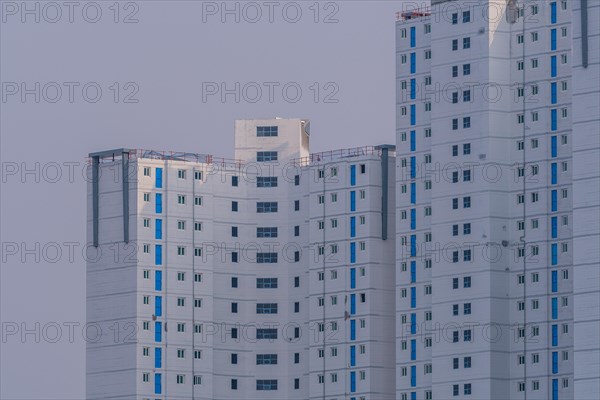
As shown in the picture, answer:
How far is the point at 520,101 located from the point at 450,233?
11.0 m

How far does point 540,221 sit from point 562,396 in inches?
508

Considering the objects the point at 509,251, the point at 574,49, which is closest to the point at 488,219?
the point at 509,251

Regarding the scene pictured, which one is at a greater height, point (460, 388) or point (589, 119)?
point (589, 119)

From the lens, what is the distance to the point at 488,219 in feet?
648

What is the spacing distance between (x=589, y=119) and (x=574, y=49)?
5273 mm

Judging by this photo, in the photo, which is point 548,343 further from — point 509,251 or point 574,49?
point 574,49

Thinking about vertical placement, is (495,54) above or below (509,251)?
above

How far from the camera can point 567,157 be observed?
196375mm

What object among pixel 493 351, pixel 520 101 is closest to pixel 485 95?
pixel 520 101

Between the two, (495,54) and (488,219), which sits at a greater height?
(495,54)

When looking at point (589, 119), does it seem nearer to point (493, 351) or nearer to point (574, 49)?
point (574, 49)

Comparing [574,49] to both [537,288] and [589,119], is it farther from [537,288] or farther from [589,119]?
[537,288]

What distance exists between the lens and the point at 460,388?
198375mm

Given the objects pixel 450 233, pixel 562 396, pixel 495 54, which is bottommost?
pixel 562 396
